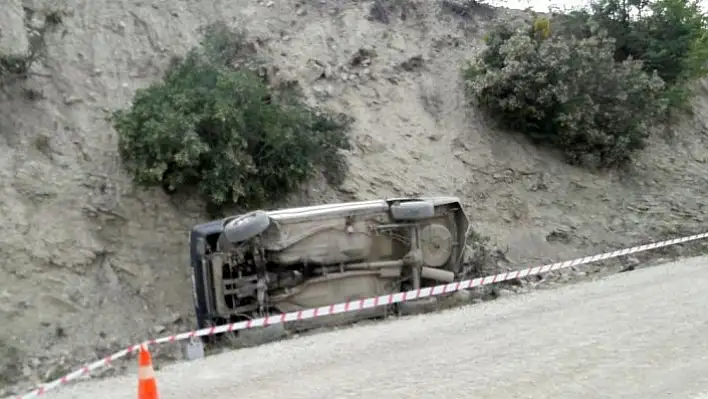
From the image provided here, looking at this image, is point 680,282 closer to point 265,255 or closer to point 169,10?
point 265,255

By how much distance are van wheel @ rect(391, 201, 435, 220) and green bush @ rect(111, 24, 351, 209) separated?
2.75 m

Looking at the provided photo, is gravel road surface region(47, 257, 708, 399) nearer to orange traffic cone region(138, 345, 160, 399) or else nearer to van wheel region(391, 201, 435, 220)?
orange traffic cone region(138, 345, 160, 399)

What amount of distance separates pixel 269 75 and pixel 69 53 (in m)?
4.16

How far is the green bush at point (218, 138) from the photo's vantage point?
12.5 meters

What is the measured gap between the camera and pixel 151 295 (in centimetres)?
1216

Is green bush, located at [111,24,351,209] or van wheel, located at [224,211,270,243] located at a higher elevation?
green bush, located at [111,24,351,209]

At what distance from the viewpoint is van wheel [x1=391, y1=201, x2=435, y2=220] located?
37.6ft

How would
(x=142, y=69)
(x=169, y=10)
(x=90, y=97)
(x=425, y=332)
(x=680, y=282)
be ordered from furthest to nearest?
(x=169, y=10), (x=142, y=69), (x=90, y=97), (x=680, y=282), (x=425, y=332)

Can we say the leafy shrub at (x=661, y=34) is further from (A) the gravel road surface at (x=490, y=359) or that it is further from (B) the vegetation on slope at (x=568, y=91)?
(A) the gravel road surface at (x=490, y=359)

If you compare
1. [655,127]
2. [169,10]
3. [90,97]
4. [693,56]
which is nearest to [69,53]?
[90,97]

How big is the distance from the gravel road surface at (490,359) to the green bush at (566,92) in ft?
27.1

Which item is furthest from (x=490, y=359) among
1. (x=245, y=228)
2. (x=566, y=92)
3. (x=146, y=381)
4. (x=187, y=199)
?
(x=566, y=92)

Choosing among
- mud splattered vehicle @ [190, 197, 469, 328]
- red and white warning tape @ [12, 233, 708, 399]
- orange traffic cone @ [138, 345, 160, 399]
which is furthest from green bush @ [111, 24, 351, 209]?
orange traffic cone @ [138, 345, 160, 399]

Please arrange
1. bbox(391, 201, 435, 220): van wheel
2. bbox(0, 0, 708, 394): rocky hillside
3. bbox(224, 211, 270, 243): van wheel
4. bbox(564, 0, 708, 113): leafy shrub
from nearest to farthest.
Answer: bbox(224, 211, 270, 243): van wheel, bbox(391, 201, 435, 220): van wheel, bbox(0, 0, 708, 394): rocky hillside, bbox(564, 0, 708, 113): leafy shrub
